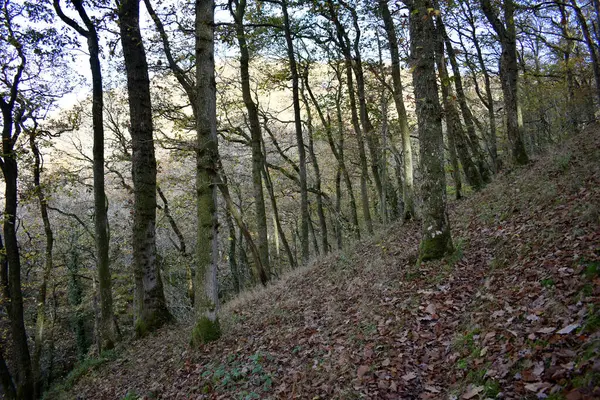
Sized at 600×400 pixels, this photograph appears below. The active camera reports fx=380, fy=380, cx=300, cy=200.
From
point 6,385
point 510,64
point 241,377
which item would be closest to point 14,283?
point 6,385

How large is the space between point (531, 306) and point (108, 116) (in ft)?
73.1

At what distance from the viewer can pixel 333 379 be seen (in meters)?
4.93

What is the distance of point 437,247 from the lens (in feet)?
25.8

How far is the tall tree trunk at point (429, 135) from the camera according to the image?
304 inches

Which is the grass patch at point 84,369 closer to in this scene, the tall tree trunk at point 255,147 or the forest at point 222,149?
the forest at point 222,149

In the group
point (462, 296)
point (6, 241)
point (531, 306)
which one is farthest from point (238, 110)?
point (531, 306)

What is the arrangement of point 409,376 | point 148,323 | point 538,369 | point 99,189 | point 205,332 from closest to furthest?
1. point 538,369
2. point 409,376
3. point 205,332
4. point 148,323
5. point 99,189

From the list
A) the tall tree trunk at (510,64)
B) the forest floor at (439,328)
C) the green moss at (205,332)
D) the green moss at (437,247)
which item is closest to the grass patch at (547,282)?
the forest floor at (439,328)

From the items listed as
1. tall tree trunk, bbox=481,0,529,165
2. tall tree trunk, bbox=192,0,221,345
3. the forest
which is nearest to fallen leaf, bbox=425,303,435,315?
the forest

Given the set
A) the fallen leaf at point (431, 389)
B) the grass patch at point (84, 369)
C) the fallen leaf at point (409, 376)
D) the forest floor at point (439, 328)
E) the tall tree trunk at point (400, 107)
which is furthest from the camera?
the tall tree trunk at point (400, 107)

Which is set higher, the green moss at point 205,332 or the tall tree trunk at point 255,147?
the tall tree trunk at point 255,147

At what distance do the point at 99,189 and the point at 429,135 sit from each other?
9.87 m

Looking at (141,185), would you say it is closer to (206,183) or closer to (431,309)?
(206,183)

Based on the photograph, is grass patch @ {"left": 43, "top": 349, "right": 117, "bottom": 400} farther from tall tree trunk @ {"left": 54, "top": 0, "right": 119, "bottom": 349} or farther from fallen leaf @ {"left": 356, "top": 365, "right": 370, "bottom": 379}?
fallen leaf @ {"left": 356, "top": 365, "right": 370, "bottom": 379}
